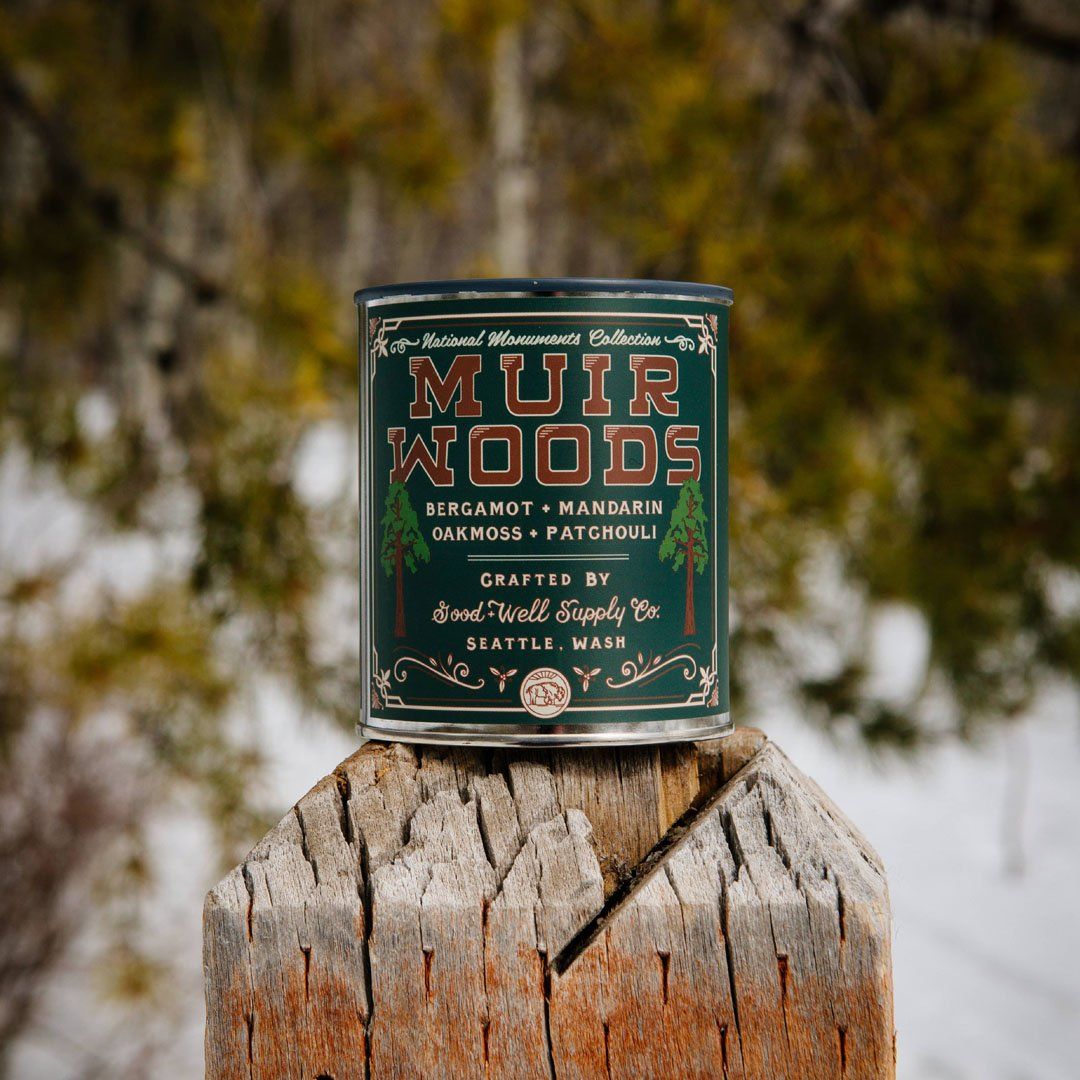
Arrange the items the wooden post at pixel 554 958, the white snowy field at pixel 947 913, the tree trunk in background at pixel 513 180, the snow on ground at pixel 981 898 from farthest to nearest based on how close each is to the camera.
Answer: the snow on ground at pixel 981 898, the white snowy field at pixel 947 913, the tree trunk in background at pixel 513 180, the wooden post at pixel 554 958

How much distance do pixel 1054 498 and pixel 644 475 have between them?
1628 millimetres

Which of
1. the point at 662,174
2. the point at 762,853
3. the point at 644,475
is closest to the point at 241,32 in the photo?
the point at 662,174

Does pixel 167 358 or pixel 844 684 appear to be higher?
pixel 167 358

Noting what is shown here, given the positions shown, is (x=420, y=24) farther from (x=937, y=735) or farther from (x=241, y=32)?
(x=937, y=735)

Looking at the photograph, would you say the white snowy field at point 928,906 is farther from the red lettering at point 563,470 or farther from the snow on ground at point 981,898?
the red lettering at point 563,470

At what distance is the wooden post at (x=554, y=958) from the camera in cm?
94

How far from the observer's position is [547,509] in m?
0.99

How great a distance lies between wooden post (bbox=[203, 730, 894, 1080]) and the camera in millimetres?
940

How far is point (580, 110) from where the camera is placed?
3.10 m

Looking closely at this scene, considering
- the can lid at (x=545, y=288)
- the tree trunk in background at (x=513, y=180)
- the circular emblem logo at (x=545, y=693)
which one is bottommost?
the circular emblem logo at (x=545, y=693)

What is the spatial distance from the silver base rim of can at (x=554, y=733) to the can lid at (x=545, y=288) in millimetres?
289

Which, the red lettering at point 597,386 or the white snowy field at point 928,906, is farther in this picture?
the white snowy field at point 928,906

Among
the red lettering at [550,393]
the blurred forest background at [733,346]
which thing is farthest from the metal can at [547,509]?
the blurred forest background at [733,346]

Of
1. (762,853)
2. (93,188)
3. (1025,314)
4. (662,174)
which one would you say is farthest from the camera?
(1025,314)
